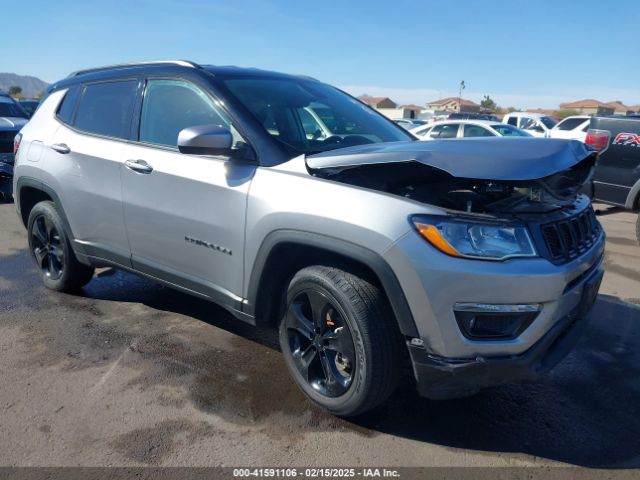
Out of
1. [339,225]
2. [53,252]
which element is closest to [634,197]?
[339,225]

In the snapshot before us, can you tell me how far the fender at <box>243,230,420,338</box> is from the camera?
2.42m

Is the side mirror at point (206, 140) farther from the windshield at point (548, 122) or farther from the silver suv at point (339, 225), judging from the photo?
the windshield at point (548, 122)

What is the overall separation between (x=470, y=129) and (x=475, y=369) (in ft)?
42.9

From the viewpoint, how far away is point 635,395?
3.21 meters

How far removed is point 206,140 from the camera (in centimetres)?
289

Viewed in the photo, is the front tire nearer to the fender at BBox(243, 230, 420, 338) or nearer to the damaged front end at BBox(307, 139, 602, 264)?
the fender at BBox(243, 230, 420, 338)

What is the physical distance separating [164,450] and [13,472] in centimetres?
66

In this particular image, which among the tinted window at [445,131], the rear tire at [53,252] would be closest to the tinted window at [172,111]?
the rear tire at [53,252]

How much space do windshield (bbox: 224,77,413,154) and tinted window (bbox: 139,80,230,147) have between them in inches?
7.5

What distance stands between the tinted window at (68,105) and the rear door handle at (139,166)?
1138 mm

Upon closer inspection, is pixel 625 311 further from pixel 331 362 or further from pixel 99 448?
pixel 99 448

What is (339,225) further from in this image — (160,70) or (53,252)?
(53,252)

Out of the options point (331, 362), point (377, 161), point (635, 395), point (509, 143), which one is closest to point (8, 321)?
point (331, 362)

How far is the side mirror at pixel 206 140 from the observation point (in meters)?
2.89
